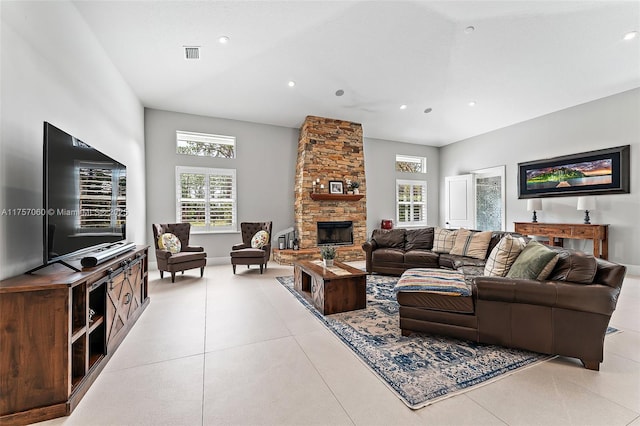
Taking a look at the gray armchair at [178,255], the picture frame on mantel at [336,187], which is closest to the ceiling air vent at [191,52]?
the gray armchair at [178,255]

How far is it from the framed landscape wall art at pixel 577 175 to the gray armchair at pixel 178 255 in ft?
23.9

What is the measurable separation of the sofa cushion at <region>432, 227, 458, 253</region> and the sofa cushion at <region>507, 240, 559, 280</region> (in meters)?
1.95

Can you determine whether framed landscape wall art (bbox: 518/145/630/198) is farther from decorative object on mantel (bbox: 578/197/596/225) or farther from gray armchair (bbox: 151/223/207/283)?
gray armchair (bbox: 151/223/207/283)

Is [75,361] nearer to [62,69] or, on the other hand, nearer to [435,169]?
[62,69]

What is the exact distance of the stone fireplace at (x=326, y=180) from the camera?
6309mm

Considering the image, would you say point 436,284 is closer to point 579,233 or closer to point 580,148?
point 579,233

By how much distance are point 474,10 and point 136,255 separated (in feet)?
16.2

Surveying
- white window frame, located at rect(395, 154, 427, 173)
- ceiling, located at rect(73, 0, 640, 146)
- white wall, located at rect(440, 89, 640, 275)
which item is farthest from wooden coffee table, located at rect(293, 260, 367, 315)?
white window frame, located at rect(395, 154, 427, 173)

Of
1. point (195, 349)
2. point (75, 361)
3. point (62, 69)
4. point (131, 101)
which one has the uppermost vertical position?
point (131, 101)

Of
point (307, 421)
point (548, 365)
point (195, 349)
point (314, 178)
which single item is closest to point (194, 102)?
point (314, 178)

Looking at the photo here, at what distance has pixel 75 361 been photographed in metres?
1.79

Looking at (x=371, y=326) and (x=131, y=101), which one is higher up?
(x=131, y=101)

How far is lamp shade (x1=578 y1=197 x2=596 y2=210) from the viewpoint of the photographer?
199 inches

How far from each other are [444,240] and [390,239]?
926mm
